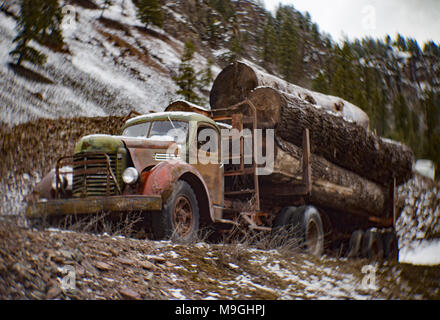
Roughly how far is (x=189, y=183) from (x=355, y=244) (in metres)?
5.22

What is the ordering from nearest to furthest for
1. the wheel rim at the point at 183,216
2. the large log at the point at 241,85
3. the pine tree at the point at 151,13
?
the wheel rim at the point at 183,216 → the large log at the point at 241,85 → the pine tree at the point at 151,13

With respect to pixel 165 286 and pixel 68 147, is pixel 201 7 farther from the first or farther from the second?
pixel 165 286

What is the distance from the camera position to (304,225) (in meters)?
7.71

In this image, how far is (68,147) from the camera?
13.1 metres

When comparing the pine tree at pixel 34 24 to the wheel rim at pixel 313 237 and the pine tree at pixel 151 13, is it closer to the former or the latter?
the pine tree at pixel 151 13

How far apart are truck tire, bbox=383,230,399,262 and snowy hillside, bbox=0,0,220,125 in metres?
11.5

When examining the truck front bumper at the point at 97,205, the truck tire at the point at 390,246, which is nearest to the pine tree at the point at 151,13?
the truck tire at the point at 390,246

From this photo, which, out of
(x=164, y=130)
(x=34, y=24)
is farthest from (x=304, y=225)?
(x=34, y=24)

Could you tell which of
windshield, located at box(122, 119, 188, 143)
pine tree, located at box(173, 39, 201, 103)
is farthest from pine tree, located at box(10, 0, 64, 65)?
windshield, located at box(122, 119, 188, 143)

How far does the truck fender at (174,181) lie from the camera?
569 cm

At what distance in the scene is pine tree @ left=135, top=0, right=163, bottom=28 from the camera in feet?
137

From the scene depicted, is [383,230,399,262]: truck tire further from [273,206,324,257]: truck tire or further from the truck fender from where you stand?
the truck fender

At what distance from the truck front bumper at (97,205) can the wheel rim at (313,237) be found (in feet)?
11.3
